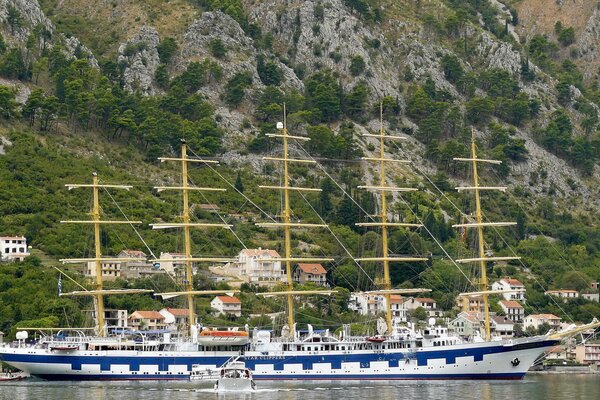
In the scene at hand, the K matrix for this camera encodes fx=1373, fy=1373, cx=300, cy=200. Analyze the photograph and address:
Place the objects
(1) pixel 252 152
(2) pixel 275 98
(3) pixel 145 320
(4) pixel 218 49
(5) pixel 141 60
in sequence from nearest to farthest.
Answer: (3) pixel 145 320
(1) pixel 252 152
(2) pixel 275 98
(5) pixel 141 60
(4) pixel 218 49

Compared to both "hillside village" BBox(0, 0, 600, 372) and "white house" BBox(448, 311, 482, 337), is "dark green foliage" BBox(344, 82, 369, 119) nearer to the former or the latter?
"hillside village" BBox(0, 0, 600, 372)

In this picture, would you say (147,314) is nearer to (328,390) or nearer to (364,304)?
(364,304)

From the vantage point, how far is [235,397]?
8631 cm

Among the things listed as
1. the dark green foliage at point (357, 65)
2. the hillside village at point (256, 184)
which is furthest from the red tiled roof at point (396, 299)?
the dark green foliage at point (357, 65)

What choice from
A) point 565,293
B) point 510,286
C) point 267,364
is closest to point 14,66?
point 510,286

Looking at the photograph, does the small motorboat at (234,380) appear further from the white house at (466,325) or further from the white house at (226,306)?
the white house at (226,306)

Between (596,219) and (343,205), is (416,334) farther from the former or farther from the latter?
(596,219)

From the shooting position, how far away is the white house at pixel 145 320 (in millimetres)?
121750

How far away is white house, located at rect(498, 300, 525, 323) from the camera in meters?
146

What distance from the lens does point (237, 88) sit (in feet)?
608

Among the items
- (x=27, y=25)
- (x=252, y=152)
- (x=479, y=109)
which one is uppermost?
(x=27, y=25)

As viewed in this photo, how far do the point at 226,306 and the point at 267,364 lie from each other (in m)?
26.2

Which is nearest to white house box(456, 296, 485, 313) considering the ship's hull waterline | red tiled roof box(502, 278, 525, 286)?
red tiled roof box(502, 278, 525, 286)

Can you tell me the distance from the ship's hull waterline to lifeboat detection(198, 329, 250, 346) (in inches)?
37.1
